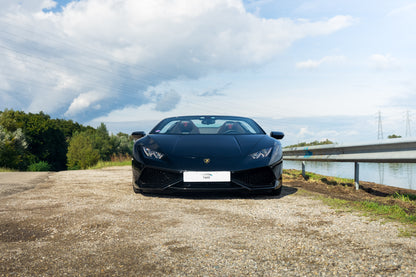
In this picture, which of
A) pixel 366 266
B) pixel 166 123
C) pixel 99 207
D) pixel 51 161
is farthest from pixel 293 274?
pixel 51 161

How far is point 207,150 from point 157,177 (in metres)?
0.74

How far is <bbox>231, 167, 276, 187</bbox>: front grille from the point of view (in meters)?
4.18

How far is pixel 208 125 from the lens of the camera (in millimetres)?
5973

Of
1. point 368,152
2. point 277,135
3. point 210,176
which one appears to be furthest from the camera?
point 368,152

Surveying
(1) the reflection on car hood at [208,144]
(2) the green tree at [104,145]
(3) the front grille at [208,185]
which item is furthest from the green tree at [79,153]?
(3) the front grille at [208,185]

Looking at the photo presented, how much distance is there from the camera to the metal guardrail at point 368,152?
4.74 meters

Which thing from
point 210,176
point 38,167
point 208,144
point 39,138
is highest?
point 39,138

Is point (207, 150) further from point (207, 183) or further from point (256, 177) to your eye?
point (256, 177)

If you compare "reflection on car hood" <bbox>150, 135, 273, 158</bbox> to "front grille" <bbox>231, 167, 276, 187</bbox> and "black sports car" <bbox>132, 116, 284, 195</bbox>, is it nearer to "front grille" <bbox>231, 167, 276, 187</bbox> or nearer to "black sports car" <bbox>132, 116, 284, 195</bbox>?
"black sports car" <bbox>132, 116, 284, 195</bbox>

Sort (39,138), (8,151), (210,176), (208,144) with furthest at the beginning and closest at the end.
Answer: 1. (39,138)
2. (8,151)
3. (208,144)
4. (210,176)

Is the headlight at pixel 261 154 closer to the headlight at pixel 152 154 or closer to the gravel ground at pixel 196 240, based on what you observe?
the gravel ground at pixel 196 240

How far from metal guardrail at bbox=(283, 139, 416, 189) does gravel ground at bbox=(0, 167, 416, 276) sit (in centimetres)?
168

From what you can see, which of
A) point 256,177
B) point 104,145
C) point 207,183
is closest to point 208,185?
point 207,183

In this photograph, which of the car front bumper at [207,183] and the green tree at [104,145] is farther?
the green tree at [104,145]
